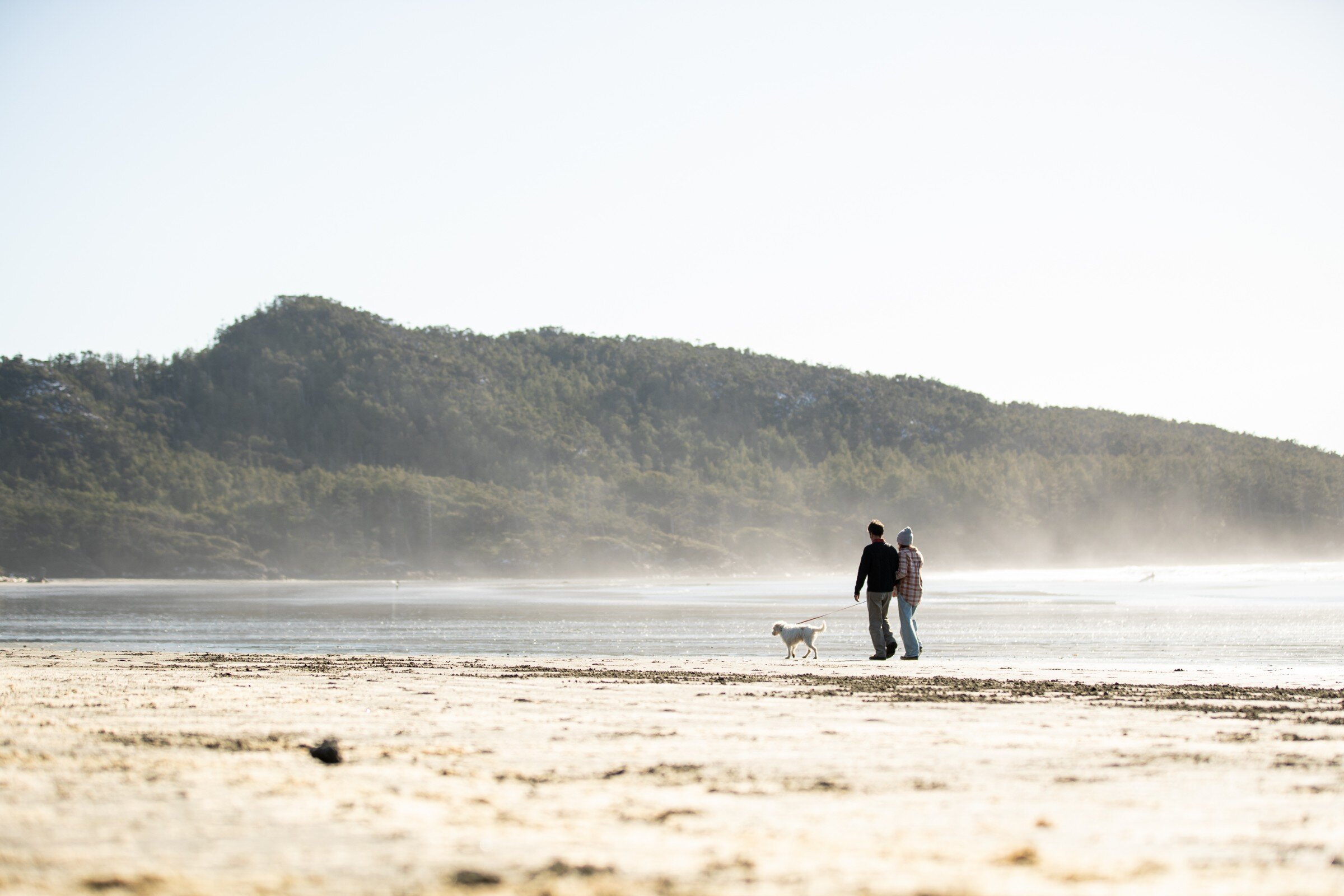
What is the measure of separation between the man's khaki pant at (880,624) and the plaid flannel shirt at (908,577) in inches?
8.5

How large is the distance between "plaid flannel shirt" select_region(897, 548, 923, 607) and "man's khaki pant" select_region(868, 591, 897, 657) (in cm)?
22

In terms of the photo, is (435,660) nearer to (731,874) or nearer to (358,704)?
(358,704)

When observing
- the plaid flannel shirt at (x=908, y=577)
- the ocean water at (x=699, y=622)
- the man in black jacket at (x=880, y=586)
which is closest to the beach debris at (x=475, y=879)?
the man in black jacket at (x=880, y=586)

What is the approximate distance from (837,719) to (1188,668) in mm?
7393

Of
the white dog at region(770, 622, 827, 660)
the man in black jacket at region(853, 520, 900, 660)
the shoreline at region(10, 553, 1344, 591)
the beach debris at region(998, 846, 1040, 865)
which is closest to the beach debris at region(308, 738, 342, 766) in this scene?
the beach debris at region(998, 846, 1040, 865)

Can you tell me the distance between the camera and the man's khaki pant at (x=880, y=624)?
1468cm

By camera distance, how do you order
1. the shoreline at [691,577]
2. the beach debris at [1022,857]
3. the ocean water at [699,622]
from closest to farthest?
the beach debris at [1022,857] < the ocean water at [699,622] < the shoreline at [691,577]

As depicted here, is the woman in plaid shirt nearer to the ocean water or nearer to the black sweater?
the black sweater

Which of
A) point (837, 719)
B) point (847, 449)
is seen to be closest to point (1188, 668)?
point (837, 719)

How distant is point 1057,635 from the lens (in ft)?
69.7

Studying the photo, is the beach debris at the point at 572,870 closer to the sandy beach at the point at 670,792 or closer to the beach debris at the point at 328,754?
the sandy beach at the point at 670,792

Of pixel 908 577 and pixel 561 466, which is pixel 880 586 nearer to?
pixel 908 577

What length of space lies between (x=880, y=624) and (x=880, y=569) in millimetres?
710

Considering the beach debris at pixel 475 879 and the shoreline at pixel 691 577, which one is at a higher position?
the beach debris at pixel 475 879
